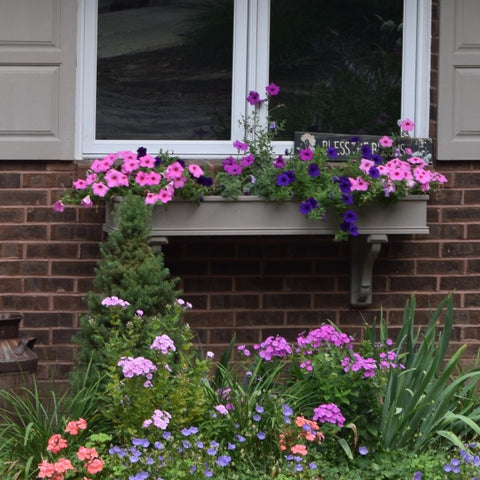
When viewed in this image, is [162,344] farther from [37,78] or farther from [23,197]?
[37,78]

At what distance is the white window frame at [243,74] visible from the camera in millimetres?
6117

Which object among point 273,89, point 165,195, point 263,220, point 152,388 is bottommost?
point 152,388

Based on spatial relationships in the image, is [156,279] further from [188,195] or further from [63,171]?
[63,171]

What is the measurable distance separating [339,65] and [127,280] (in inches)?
72.8

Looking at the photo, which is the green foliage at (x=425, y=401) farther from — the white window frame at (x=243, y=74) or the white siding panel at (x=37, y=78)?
the white siding panel at (x=37, y=78)

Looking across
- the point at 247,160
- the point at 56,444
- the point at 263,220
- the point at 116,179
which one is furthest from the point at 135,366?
the point at 247,160

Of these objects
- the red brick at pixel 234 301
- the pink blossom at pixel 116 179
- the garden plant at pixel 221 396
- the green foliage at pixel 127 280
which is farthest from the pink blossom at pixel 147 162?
the red brick at pixel 234 301

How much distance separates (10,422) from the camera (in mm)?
5262

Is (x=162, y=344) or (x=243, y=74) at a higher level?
(x=243, y=74)

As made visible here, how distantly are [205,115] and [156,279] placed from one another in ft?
4.10

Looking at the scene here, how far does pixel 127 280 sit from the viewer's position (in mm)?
5332

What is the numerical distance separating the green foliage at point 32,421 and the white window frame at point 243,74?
143cm

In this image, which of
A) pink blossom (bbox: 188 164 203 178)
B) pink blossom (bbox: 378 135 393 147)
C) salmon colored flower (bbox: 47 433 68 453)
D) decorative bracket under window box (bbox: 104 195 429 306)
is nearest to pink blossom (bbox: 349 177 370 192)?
decorative bracket under window box (bbox: 104 195 429 306)

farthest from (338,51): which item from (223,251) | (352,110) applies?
(223,251)
